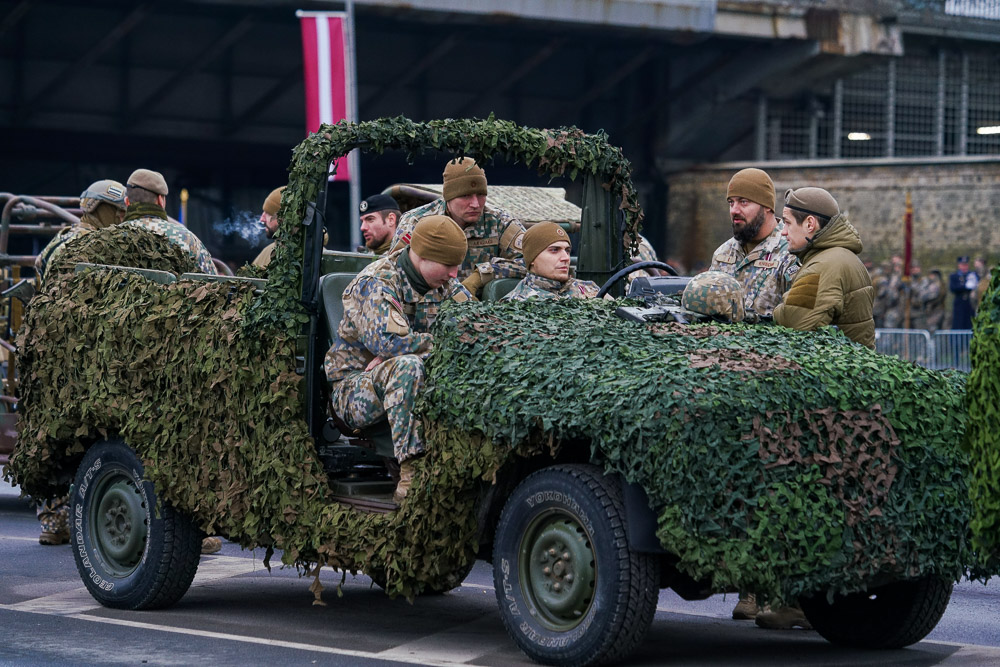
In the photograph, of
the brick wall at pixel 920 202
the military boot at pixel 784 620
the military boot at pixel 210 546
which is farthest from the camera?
the brick wall at pixel 920 202

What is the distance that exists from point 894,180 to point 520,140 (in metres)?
30.2

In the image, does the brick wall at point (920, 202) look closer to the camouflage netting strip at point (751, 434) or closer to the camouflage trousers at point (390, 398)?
the camouflage trousers at point (390, 398)

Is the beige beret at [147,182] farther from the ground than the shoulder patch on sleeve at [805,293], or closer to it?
farther from the ground

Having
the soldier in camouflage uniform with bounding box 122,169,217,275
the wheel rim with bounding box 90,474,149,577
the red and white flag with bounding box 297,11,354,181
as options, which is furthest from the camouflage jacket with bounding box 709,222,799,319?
the red and white flag with bounding box 297,11,354,181

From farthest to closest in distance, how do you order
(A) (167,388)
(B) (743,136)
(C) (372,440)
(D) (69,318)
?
(B) (743,136)
(D) (69,318)
(A) (167,388)
(C) (372,440)

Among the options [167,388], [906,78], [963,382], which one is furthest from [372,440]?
[906,78]

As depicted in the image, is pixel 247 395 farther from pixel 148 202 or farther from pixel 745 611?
pixel 148 202

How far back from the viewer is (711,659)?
718 cm

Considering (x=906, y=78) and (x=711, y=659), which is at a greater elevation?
(x=906, y=78)

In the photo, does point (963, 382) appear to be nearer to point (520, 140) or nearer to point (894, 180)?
point (520, 140)

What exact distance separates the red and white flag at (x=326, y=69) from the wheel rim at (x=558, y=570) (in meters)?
15.5

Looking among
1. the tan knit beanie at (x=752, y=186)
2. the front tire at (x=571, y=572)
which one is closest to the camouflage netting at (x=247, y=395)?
the front tire at (x=571, y=572)

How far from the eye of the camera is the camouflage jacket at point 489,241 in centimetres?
945

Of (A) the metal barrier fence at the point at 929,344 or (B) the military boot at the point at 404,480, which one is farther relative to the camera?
(A) the metal barrier fence at the point at 929,344
